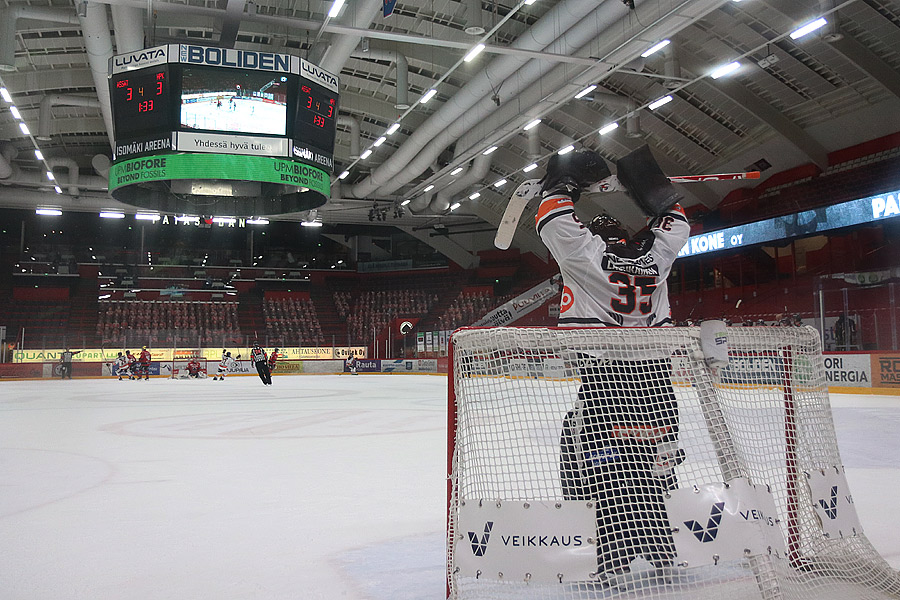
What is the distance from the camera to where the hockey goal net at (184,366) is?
2262 cm

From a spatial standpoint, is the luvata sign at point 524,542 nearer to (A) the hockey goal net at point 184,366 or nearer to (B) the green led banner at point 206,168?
(B) the green led banner at point 206,168

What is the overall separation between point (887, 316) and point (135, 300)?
29.0 meters

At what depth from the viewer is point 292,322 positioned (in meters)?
30.7

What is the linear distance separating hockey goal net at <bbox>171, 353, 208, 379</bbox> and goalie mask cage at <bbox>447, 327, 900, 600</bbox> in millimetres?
22284

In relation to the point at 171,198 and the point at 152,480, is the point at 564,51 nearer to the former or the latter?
the point at 171,198

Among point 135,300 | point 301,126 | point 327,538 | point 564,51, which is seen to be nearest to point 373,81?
point 564,51

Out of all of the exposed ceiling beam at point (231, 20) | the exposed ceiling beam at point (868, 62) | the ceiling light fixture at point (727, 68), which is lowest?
the ceiling light fixture at point (727, 68)

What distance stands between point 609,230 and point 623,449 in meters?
0.83

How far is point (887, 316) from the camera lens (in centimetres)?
1176

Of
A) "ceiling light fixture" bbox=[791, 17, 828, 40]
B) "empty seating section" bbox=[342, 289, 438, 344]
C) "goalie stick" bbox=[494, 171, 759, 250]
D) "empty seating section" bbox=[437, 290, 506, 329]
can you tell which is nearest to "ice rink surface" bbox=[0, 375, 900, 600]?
"goalie stick" bbox=[494, 171, 759, 250]

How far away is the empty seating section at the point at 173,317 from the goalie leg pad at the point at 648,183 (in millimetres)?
Result: 24354

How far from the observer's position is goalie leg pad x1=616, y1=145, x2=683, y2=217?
241 centimetres

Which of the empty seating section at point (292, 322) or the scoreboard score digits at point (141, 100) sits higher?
the scoreboard score digits at point (141, 100)

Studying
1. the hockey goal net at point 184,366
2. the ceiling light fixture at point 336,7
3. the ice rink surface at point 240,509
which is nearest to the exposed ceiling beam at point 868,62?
the ice rink surface at point 240,509
